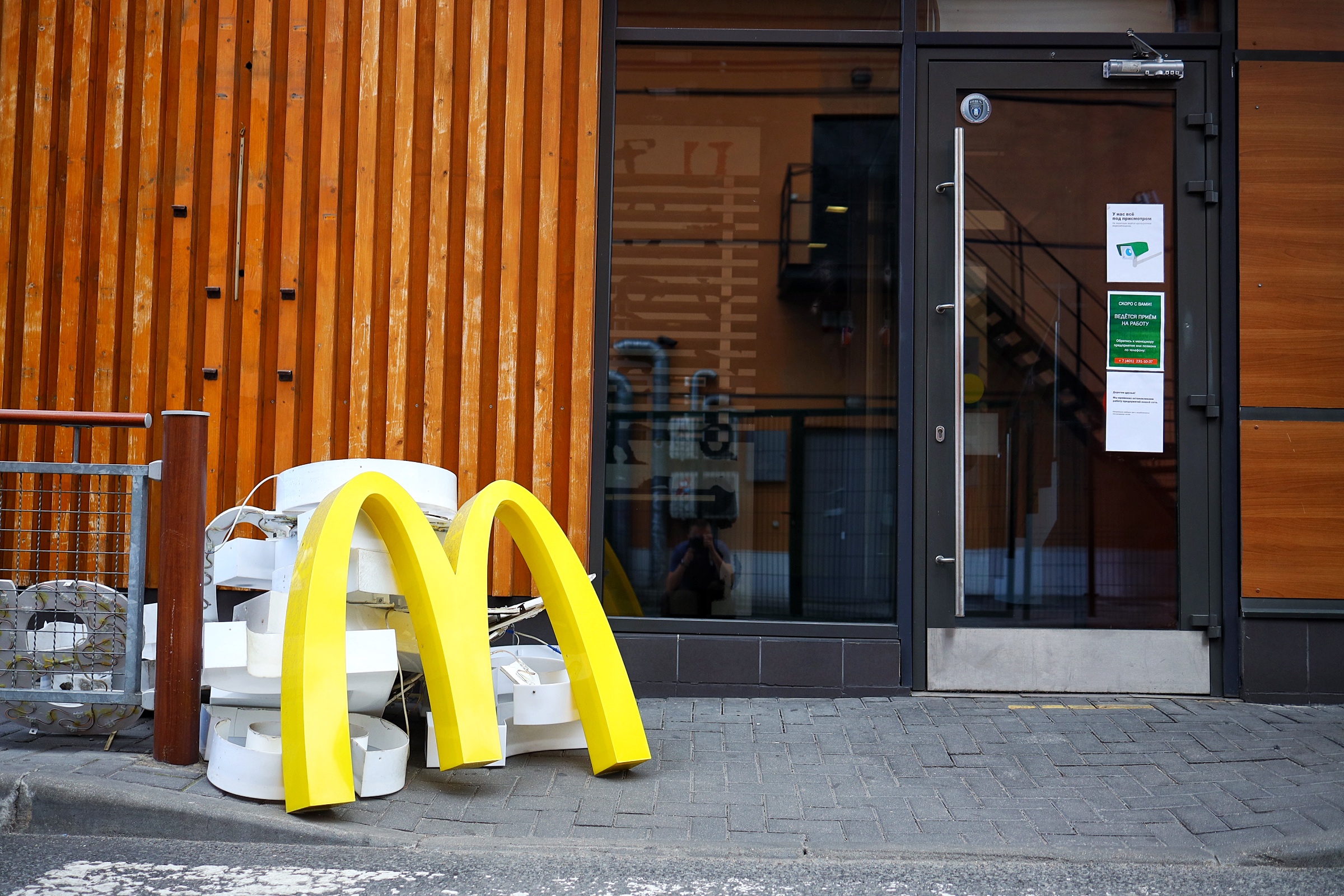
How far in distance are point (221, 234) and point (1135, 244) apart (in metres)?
5.11

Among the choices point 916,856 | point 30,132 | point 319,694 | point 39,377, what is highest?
point 30,132

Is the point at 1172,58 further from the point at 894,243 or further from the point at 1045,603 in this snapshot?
the point at 1045,603

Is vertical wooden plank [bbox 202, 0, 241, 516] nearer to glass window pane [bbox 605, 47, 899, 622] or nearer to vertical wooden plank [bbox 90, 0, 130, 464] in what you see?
vertical wooden plank [bbox 90, 0, 130, 464]

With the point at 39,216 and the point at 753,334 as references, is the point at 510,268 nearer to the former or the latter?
the point at 753,334

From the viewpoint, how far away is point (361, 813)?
3547 mm

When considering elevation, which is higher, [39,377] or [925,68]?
[925,68]

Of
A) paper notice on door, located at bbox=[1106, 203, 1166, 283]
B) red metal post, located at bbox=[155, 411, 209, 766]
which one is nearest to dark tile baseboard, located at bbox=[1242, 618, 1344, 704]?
paper notice on door, located at bbox=[1106, 203, 1166, 283]

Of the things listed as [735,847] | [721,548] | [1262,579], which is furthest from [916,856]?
[1262,579]

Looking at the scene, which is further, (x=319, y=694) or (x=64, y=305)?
(x=64, y=305)

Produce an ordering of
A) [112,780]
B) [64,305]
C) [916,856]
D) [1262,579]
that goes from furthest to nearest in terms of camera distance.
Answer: [64,305]
[1262,579]
[112,780]
[916,856]

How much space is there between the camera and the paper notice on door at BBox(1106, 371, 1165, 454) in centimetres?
563

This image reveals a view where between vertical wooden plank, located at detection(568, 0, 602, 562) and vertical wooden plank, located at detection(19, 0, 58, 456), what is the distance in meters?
3.04

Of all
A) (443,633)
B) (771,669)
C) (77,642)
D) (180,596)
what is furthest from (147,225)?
(771,669)

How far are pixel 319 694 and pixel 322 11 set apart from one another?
4214 mm
